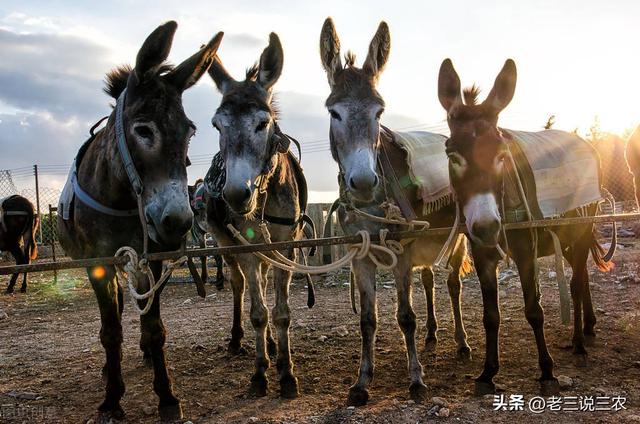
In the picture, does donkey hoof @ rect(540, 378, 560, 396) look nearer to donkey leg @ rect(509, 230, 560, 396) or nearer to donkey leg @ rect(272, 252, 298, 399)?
donkey leg @ rect(509, 230, 560, 396)

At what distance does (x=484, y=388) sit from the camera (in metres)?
3.45

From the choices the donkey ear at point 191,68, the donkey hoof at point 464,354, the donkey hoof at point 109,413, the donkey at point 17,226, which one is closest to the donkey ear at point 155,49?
the donkey ear at point 191,68

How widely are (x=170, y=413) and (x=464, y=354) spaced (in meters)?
2.82

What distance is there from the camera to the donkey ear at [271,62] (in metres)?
3.96

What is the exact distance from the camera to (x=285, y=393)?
12.3 ft

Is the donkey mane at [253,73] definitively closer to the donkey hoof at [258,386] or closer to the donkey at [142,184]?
the donkey at [142,184]

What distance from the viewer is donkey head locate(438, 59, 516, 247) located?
3031mm

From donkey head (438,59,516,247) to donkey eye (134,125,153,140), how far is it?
200cm

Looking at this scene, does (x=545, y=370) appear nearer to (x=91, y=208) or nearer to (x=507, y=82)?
(x=507, y=82)

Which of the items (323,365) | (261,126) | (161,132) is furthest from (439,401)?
(161,132)

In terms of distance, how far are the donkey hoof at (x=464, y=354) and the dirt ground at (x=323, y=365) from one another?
0.24 feet

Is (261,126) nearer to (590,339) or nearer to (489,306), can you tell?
(489,306)

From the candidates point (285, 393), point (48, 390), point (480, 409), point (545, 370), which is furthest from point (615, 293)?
point (48, 390)

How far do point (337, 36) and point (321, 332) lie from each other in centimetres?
359
